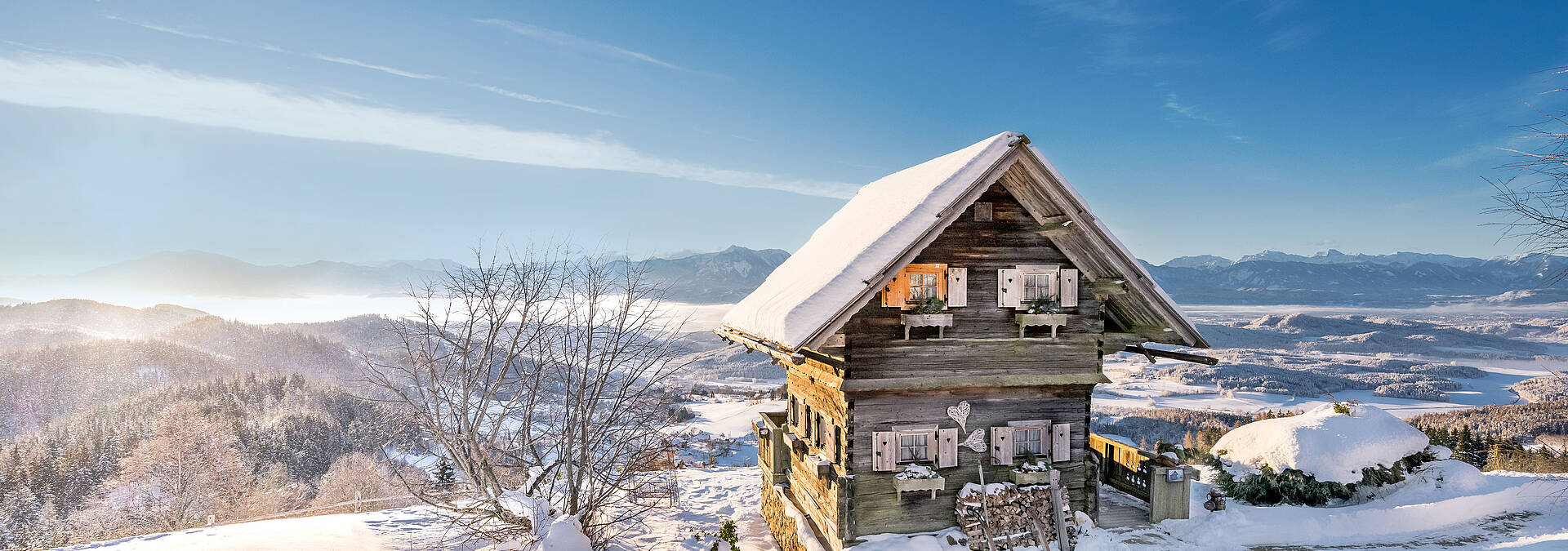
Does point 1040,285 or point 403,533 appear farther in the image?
point 403,533

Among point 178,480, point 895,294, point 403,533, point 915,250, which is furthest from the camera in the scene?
point 178,480

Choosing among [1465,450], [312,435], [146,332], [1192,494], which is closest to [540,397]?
[1192,494]

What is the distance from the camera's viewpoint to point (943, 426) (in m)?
11.0

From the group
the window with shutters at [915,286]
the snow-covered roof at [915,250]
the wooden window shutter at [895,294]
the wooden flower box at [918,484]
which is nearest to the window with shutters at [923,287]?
the window with shutters at [915,286]

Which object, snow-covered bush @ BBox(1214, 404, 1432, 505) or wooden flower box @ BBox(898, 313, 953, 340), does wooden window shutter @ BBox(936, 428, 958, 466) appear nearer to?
wooden flower box @ BBox(898, 313, 953, 340)

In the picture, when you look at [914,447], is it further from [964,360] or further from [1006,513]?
[1006,513]

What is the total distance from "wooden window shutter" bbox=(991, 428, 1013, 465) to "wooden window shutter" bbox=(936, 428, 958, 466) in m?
0.76

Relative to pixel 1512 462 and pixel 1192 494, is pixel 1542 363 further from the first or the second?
pixel 1192 494

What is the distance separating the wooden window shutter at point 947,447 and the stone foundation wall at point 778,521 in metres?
3.32

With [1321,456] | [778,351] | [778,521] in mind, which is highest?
[778,351]

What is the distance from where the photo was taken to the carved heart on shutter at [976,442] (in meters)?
11.1

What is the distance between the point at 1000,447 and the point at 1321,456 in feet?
36.2

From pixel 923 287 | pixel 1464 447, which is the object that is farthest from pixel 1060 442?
pixel 1464 447

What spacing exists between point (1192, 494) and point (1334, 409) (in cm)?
589
